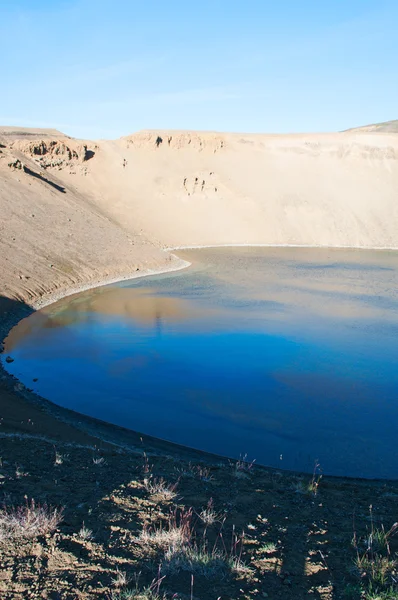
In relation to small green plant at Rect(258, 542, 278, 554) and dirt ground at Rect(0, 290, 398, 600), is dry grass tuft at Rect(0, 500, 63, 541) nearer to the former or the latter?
dirt ground at Rect(0, 290, 398, 600)

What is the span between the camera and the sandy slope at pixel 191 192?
97.6 ft

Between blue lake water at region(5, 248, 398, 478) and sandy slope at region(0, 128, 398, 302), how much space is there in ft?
27.7

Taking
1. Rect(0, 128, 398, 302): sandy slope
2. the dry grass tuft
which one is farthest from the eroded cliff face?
the dry grass tuft

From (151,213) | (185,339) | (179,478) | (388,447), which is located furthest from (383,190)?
(179,478)

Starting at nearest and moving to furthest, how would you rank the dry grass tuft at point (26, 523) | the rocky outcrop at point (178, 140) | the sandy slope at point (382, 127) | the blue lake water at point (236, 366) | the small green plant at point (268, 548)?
the dry grass tuft at point (26, 523)
the small green plant at point (268, 548)
the blue lake water at point (236, 366)
the rocky outcrop at point (178, 140)
the sandy slope at point (382, 127)

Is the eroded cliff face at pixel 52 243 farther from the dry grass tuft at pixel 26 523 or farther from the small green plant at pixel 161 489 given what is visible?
the dry grass tuft at pixel 26 523

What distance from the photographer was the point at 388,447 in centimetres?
864

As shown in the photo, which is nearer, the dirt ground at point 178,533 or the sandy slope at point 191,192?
the dirt ground at point 178,533

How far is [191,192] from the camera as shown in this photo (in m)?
48.9

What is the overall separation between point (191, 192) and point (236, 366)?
38.5 metres

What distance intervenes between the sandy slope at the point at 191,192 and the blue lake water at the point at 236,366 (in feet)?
27.7

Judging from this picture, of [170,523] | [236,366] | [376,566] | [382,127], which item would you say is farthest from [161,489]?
[382,127]

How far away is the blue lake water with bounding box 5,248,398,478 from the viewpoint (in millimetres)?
8969

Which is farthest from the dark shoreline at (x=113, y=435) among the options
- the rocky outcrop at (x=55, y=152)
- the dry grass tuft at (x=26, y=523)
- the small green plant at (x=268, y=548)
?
the rocky outcrop at (x=55, y=152)
